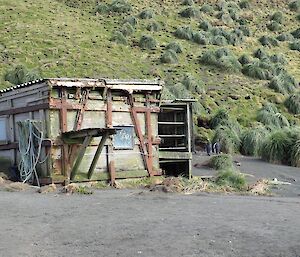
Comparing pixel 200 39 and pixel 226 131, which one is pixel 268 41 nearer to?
pixel 200 39

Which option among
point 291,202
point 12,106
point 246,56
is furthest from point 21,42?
point 291,202

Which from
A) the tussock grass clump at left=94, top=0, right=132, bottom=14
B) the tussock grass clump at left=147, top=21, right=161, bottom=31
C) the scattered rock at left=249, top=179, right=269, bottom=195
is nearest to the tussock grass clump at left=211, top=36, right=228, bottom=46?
the tussock grass clump at left=147, top=21, right=161, bottom=31

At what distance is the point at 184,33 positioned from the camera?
144ft

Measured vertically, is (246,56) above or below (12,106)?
above

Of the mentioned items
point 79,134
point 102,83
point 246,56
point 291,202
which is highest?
point 246,56

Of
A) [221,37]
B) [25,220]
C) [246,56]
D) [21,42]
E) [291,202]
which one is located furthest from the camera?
[221,37]

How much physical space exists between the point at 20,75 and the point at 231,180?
54.1 feet

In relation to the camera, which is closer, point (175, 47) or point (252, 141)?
point (252, 141)

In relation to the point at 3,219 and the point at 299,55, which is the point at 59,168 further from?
the point at 299,55

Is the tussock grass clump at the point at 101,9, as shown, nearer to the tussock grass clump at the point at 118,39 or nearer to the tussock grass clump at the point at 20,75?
the tussock grass clump at the point at 118,39

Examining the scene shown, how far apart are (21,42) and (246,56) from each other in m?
15.8

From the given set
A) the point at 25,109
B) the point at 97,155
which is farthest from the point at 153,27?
the point at 97,155

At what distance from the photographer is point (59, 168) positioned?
52.0 ft

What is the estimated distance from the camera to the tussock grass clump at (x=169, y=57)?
1518 inches
